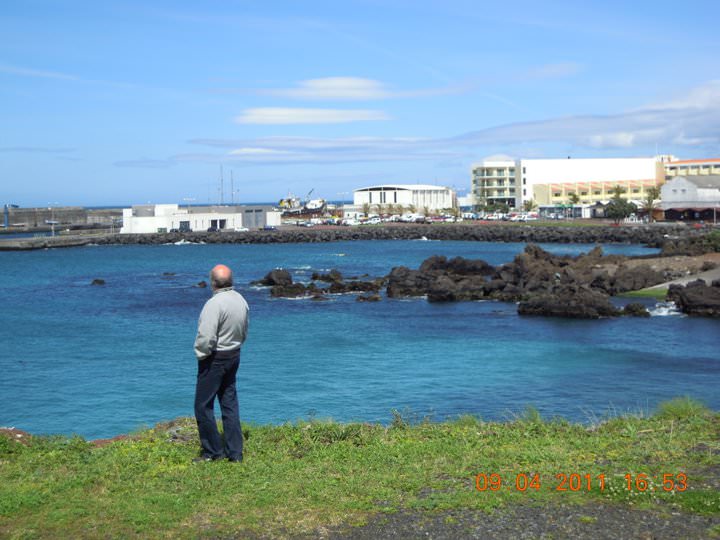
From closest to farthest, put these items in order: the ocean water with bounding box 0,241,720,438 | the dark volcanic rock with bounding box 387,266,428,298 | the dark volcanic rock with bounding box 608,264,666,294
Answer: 1. the ocean water with bounding box 0,241,720,438
2. the dark volcanic rock with bounding box 608,264,666,294
3. the dark volcanic rock with bounding box 387,266,428,298

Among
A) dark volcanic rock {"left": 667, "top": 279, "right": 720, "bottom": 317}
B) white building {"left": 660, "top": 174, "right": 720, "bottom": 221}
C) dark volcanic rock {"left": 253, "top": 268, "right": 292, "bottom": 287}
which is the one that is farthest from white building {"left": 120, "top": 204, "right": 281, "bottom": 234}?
dark volcanic rock {"left": 667, "top": 279, "right": 720, "bottom": 317}

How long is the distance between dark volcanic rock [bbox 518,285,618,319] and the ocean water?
3.12 ft

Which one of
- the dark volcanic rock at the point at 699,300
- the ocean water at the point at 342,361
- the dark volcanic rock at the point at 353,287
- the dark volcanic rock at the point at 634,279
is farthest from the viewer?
the dark volcanic rock at the point at 353,287

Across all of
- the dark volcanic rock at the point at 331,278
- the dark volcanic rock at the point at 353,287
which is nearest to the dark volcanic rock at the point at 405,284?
the dark volcanic rock at the point at 353,287

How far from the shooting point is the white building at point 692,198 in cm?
10238

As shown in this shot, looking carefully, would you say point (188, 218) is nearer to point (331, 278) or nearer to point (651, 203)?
point (651, 203)

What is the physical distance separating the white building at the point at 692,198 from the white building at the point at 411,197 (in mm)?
53512

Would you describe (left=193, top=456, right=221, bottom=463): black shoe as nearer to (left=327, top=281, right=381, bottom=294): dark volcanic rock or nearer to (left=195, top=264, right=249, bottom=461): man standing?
(left=195, top=264, right=249, bottom=461): man standing

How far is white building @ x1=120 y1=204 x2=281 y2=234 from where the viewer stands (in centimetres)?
11000

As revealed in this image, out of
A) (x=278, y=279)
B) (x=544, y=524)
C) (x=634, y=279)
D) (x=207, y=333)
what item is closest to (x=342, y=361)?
(x=207, y=333)

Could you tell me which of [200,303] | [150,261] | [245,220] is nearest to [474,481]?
[200,303]

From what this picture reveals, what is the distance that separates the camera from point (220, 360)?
27.0ft

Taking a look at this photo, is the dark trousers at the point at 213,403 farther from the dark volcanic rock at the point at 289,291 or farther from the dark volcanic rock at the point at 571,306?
the dark volcanic rock at the point at 289,291

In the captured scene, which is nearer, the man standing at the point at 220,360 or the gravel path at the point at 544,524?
the gravel path at the point at 544,524
